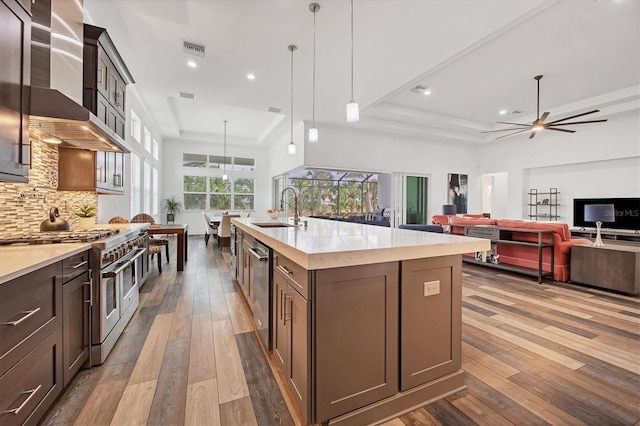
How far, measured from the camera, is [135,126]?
235 inches

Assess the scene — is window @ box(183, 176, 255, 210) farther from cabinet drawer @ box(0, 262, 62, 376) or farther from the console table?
cabinet drawer @ box(0, 262, 62, 376)

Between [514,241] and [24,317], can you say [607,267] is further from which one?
[24,317]

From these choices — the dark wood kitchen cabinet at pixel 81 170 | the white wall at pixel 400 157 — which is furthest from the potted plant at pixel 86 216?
the white wall at pixel 400 157

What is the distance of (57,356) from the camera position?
1548 millimetres

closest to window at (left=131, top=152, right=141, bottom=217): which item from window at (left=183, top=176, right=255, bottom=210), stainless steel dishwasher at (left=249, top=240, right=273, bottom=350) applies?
window at (left=183, top=176, right=255, bottom=210)

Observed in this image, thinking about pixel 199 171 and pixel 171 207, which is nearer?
pixel 171 207

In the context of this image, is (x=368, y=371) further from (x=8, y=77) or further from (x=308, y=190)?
(x=308, y=190)

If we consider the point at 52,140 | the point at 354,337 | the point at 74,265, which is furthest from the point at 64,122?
the point at 354,337

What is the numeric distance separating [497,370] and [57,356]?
2.72 meters

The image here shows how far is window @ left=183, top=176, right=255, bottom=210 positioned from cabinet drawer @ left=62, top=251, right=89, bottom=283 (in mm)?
8614

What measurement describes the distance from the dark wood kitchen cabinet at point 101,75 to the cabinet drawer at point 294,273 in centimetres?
242

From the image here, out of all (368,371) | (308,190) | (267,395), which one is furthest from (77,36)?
(308,190)

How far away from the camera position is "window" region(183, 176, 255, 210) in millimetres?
9930

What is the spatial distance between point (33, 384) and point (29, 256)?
24.5 inches
